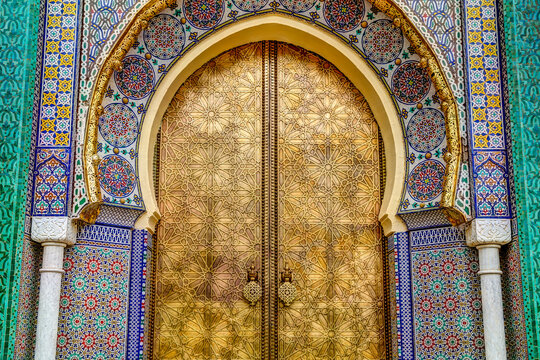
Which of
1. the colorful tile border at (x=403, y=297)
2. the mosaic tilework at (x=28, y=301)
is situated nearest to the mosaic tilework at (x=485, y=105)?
the colorful tile border at (x=403, y=297)

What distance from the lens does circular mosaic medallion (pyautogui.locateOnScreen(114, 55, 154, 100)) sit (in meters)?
5.80

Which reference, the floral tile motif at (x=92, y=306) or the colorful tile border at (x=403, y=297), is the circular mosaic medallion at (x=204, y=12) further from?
the colorful tile border at (x=403, y=297)

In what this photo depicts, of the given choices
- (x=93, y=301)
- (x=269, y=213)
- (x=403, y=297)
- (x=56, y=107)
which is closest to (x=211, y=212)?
(x=269, y=213)

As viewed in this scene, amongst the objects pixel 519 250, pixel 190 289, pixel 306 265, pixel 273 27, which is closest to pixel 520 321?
pixel 519 250

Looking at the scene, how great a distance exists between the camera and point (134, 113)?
5809 millimetres

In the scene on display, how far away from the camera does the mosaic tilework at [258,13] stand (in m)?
5.64

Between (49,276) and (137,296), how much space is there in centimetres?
77

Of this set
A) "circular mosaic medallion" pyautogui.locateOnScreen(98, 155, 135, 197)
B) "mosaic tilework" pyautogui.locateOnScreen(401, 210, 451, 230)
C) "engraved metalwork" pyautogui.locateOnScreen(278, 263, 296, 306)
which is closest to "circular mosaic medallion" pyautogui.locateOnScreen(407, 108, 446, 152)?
"mosaic tilework" pyautogui.locateOnScreen(401, 210, 451, 230)

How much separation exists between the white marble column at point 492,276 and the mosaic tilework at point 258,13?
541 mm

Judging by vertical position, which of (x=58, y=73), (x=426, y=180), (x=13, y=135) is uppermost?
(x=58, y=73)

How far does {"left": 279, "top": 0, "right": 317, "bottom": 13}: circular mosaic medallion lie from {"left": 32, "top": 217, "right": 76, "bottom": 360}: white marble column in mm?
2648

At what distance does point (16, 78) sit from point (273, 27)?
227 centimetres

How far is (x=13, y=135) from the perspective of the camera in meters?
5.06

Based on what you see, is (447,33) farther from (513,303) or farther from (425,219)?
(513,303)
